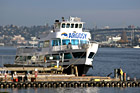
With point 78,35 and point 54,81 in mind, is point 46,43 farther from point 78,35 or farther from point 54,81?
point 54,81

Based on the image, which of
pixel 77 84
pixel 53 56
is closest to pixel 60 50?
pixel 53 56

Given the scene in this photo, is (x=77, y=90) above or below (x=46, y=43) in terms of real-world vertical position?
below

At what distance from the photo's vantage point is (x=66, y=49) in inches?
2694

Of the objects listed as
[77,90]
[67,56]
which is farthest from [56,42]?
[77,90]

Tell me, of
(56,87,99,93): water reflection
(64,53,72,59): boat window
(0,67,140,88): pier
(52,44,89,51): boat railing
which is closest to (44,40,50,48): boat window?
(52,44,89,51): boat railing

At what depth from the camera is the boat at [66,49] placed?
6712 centimetres

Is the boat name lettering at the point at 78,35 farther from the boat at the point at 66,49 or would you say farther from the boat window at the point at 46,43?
the boat window at the point at 46,43

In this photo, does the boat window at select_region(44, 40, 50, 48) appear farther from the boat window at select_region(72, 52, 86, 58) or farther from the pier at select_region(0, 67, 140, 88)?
the pier at select_region(0, 67, 140, 88)

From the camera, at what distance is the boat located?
67.1 m

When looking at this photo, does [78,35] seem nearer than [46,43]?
Yes

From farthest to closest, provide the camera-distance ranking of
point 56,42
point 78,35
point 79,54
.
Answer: point 56,42 < point 78,35 < point 79,54

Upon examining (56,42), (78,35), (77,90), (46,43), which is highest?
(78,35)

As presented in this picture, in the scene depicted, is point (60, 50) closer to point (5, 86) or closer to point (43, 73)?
point (43, 73)

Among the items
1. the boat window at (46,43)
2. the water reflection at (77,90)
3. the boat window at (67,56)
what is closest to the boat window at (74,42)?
the boat window at (67,56)
